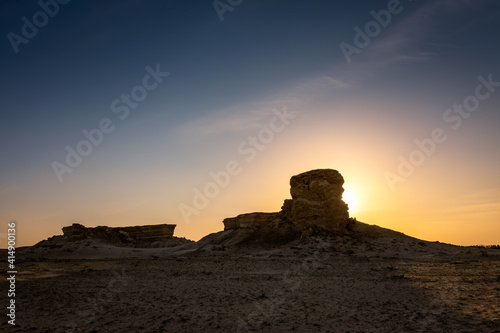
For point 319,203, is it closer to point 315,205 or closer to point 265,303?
point 315,205

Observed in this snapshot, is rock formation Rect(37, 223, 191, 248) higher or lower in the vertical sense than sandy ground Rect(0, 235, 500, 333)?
higher

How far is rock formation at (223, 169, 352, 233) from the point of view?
121 feet

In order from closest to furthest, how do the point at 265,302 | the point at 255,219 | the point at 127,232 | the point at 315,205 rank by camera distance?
the point at 265,302 < the point at 315,205 < the point at 255,219 < the point at 127,232

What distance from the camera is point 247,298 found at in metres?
10.2

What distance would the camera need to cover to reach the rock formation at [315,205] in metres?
36.8

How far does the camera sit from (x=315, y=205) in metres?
37.4

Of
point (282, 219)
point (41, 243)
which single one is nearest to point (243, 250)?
point (282, 219)

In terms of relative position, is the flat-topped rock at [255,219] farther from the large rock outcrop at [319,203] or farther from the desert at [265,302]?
the desert at [265,302]

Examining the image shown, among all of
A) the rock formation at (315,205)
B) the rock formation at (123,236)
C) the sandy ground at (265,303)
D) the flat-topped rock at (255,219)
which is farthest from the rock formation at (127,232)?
the sandy ground at (265,303)

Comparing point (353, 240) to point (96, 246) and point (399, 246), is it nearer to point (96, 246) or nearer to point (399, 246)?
point (399, 246)

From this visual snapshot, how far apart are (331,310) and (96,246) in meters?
41.6

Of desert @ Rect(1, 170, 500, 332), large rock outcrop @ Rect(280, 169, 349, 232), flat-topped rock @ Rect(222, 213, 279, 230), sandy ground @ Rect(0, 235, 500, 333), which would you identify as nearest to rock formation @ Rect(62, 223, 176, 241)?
flat-topped rock @ Rect(222, 213, 279, 230)

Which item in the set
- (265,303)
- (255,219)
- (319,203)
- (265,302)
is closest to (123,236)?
(255,219)

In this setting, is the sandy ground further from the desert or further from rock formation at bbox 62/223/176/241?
rock formation at bbox 62/223/176/241
